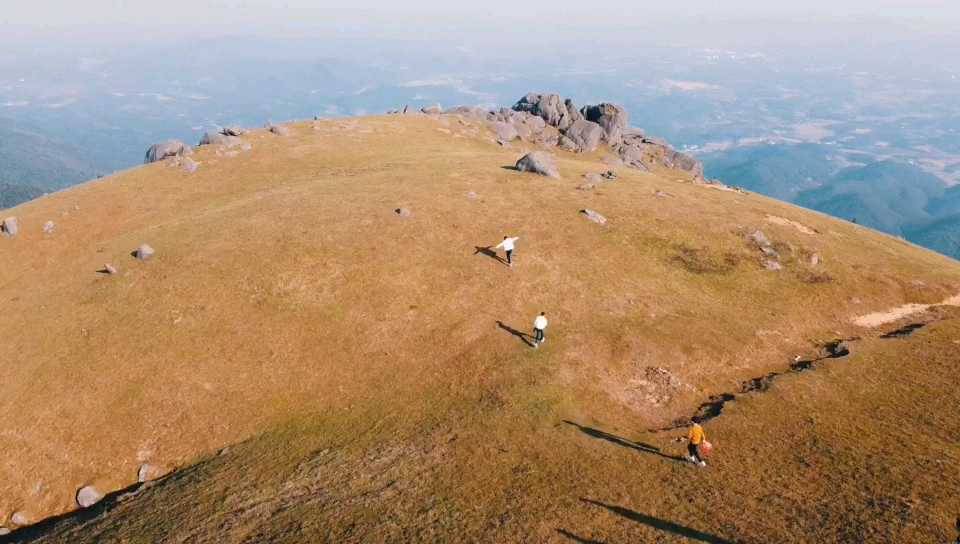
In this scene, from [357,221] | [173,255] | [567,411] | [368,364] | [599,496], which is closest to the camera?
[599,496]

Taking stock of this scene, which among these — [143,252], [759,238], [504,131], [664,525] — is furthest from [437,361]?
[504,131]

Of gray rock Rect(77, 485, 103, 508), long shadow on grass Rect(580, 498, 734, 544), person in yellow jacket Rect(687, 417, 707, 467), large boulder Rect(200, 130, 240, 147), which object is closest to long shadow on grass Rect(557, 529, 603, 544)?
long shadow on grass Rect(580, 498, 734, 544)

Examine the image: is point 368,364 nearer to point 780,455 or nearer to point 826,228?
point 780,455

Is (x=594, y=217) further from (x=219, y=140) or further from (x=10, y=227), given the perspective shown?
(x=219, y=140)

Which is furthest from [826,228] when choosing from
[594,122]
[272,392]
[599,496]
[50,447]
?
[594,122]

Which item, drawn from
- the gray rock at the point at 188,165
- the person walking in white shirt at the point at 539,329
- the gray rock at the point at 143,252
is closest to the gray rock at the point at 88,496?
the gray rock at the point at 143,252

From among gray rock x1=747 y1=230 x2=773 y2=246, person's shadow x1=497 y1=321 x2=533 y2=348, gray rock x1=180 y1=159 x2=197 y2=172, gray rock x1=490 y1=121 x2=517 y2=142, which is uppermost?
gray rock x1=747 y1=230 x2=773 y2=246

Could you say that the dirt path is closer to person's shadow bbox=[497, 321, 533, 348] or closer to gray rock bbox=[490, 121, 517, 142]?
person's shadow bbox=[497, 321, 533, 348]

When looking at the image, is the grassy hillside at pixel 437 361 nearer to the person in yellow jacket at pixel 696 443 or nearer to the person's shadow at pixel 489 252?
Result: the person's shadow at pixel 489 252
